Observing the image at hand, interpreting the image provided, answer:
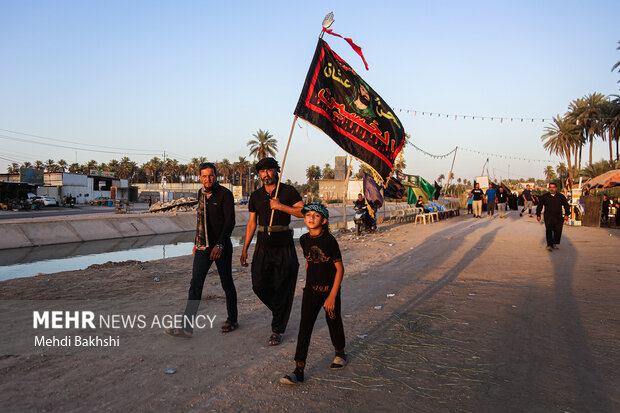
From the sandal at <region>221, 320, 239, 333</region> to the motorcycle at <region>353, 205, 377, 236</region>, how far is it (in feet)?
40.5

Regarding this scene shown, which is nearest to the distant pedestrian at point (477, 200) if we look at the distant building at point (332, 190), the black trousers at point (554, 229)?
the black trousers at point (554, 229)

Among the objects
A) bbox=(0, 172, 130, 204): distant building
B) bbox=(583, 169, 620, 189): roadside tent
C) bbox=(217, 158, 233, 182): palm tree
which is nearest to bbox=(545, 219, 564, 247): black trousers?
bbox=(583, 169, 620, 189): roadside tent

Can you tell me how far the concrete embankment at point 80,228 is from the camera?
16172 millimetres

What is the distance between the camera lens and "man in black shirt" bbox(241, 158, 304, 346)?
421 cm

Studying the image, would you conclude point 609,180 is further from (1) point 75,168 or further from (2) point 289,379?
(1) point 75,168

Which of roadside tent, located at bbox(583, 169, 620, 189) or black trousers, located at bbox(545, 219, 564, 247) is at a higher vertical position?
roadside tent, located at bbox(583, 169, 620, 189)

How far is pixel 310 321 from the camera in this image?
342cm

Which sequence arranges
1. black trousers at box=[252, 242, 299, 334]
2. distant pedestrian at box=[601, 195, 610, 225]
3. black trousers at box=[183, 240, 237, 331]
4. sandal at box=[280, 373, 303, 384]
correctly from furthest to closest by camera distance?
distant pedestrian at box=[601, 195, 610, 225], black trousers at box=[183, 240, 237, 331], black trousers at box=[252, 242, 299, 334], sandal at box=[280, 373, 303, 384]

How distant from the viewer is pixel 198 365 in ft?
12.1

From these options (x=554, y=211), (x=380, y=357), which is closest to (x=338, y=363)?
(x=380, y=357)

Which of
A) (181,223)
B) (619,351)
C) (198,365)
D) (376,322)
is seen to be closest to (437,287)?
(376,322)

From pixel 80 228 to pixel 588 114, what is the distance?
6250 centimetres

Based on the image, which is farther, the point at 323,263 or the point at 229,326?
the point at 229,326

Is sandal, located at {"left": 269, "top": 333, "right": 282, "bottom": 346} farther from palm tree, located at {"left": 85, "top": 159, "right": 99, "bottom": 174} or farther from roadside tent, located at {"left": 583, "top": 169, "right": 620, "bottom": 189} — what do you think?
palm tree, located at {"left": 85, "top": 159, "right": 99, "bottom": 174}
